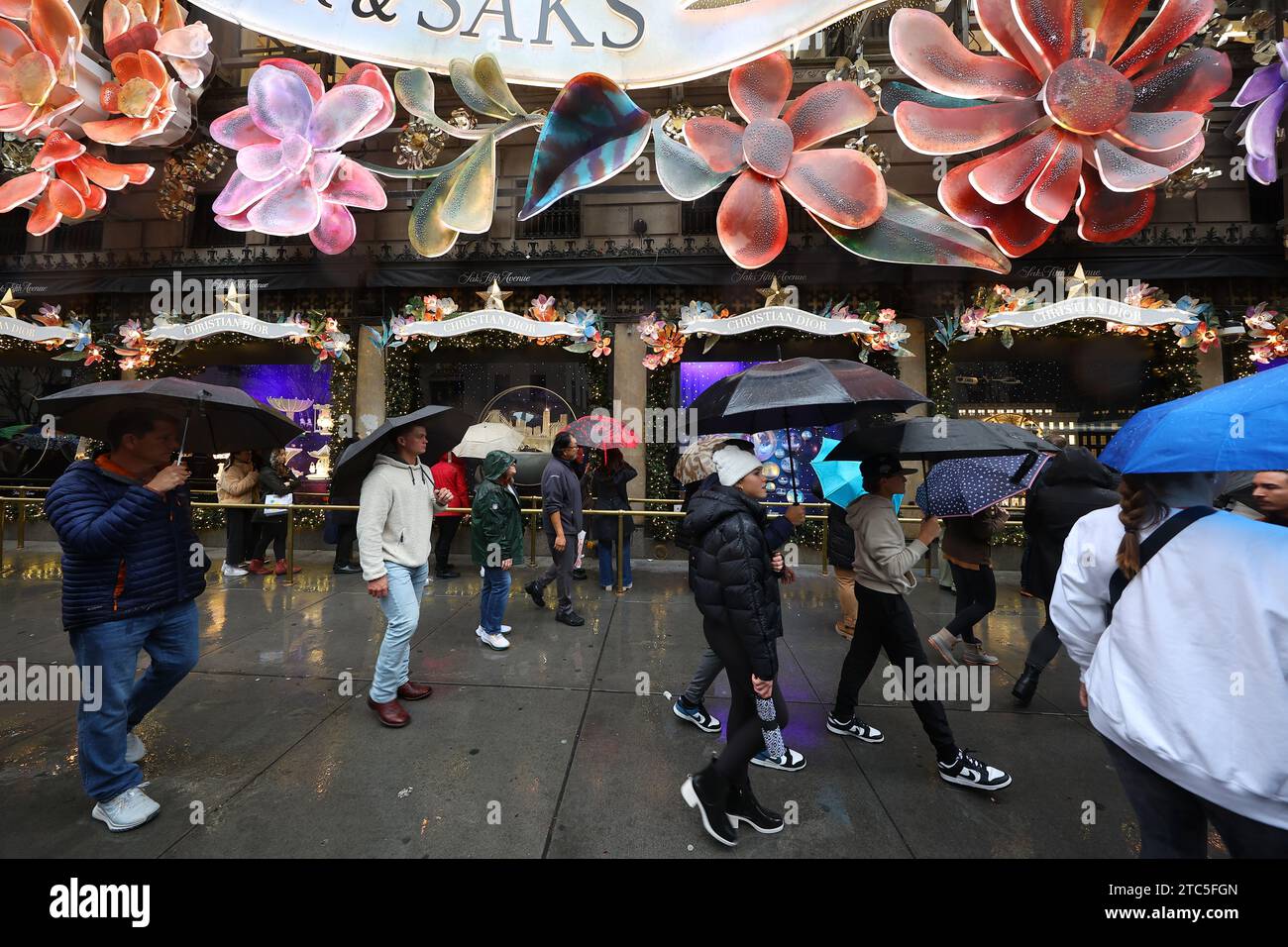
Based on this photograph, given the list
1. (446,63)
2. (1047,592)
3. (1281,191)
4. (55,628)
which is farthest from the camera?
(1281,191)

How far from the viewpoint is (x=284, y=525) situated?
8.39 meters

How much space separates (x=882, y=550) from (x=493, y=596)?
11.7 feet

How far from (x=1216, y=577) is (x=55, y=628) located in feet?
29.0

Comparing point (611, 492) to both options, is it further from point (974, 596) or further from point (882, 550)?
point (882, 550)

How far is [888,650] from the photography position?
339 cm

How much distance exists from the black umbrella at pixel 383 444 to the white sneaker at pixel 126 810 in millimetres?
1839

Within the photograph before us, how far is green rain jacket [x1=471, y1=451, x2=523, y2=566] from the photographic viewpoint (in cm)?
505

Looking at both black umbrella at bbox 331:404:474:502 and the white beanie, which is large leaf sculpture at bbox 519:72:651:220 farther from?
black umbrella at bbox 331:404:474:502

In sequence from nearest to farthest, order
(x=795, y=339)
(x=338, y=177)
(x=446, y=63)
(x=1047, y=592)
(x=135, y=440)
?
(x=446, y=63)
(x=135, y=440)
(x=338, y=177)
(x=1047, y=592)
(x=795, y=339)

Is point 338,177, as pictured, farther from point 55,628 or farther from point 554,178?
point 55,628

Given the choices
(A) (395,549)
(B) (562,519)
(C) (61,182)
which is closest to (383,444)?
(A) (395,549)

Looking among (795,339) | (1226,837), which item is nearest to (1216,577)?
(1226,837)

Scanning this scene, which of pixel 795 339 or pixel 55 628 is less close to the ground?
pixel 795 339

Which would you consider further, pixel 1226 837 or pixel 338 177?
pixel 338 177
